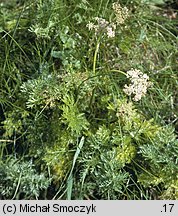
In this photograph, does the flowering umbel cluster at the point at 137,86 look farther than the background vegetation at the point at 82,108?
No

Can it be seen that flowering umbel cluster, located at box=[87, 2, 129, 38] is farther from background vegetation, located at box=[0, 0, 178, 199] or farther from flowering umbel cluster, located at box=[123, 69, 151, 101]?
flowering umbel cluster, located at box=[123, 69, 151, 101]

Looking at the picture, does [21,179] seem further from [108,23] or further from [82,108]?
[108,23]

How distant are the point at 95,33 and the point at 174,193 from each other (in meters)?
0.81

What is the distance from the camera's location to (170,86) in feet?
8.91

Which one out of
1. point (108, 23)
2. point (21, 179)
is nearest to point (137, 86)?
point (108, 23)

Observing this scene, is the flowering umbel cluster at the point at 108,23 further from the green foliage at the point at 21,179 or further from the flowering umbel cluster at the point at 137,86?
the green foliage at the point at 21,179

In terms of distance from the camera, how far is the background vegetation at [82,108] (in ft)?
7.84

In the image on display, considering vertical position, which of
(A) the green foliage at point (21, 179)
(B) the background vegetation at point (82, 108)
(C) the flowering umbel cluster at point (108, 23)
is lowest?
(A) the green foliage at point (21, 179)

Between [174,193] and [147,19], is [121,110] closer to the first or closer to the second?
[174,193]

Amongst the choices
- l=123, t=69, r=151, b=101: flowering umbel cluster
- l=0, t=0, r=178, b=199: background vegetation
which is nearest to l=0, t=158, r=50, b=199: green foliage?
l=0, t=0, r=178, b=199: background vegetation

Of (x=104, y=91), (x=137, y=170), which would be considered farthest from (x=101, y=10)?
(x=137, y=170)

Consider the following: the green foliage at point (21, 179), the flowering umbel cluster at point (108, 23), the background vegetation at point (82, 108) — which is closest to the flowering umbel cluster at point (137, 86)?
→ the background vegetation at point (82, 108)

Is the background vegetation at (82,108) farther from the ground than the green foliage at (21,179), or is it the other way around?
the background vegetation at (82,108)

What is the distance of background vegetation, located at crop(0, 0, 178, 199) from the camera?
2.39m
